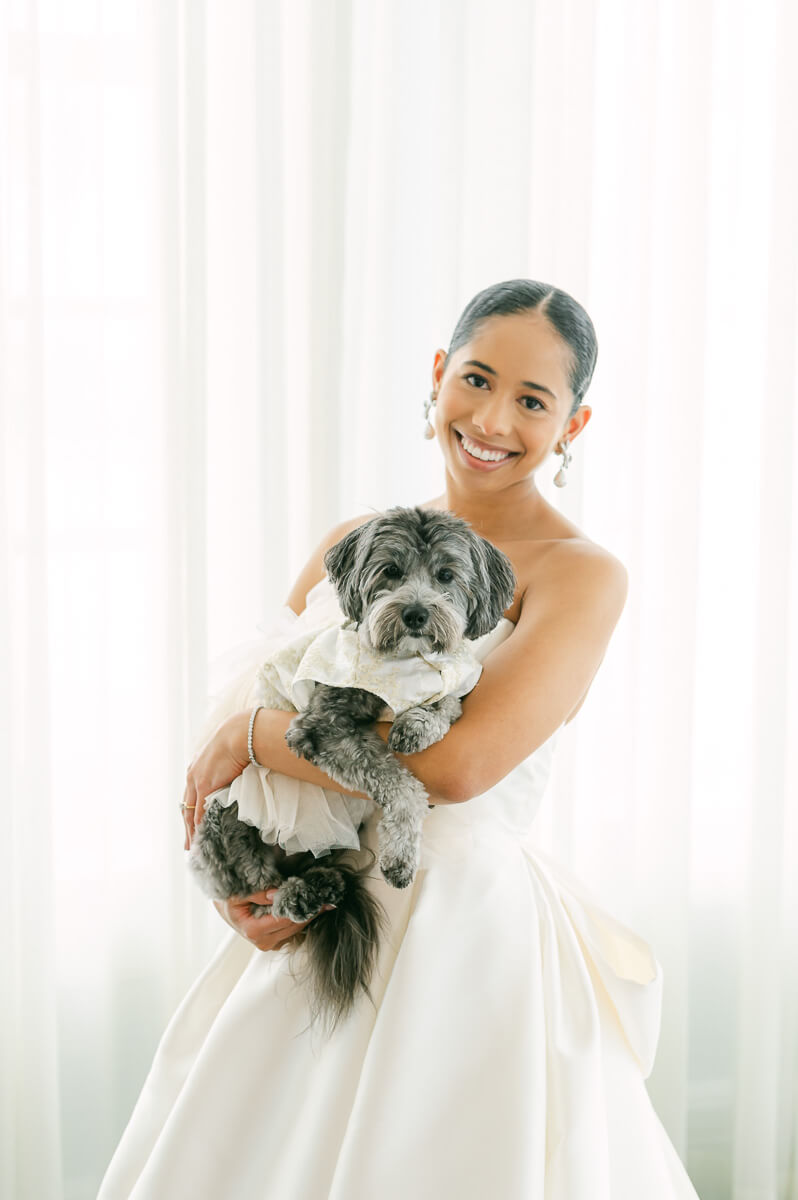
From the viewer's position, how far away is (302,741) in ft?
4.64

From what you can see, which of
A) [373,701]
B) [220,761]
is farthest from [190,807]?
[373,701]

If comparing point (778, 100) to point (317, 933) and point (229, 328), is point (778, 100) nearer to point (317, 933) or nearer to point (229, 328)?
point (229, 328)

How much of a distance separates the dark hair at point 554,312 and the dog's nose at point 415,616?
0.60 m

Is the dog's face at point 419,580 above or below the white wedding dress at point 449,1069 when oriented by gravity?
above

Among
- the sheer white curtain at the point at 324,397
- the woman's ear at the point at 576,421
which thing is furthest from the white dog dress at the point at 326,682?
the sheer white curtain at the point at 324,397

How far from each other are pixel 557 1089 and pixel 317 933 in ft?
1.40

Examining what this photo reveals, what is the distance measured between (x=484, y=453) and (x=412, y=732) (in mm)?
579

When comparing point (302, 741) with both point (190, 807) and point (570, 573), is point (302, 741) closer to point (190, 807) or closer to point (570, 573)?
point (190, 807)

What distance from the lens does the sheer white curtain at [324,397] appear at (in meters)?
2.37

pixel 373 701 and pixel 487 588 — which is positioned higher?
pixel 487 588

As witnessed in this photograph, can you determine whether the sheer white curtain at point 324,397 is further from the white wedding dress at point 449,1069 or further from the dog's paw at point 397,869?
the dog's paw at point 397,869

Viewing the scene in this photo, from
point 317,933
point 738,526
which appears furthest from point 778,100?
point 317,933

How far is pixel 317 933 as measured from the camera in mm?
1492

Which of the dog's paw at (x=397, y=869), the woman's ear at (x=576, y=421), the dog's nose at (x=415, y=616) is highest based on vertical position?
the woman's ear at (x=576, y=421)
